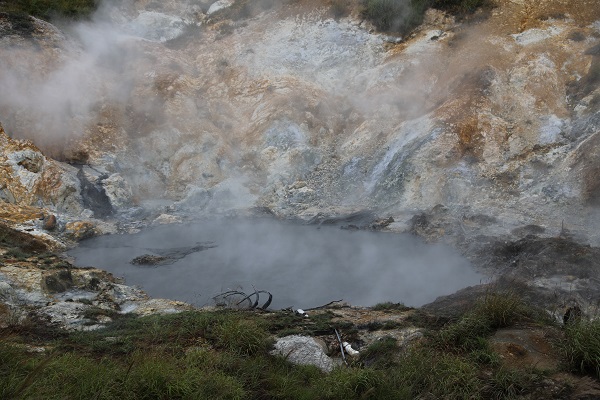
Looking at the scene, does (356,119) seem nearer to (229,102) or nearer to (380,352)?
(229,102)

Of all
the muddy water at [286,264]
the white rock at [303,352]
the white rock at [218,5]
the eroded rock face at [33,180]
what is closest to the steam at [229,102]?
the eroded rock face at [33,180]

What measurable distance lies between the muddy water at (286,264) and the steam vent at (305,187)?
7 centimetres

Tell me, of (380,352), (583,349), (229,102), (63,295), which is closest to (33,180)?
(63,295)

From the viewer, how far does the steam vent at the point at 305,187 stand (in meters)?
5.71

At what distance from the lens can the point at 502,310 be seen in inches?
227

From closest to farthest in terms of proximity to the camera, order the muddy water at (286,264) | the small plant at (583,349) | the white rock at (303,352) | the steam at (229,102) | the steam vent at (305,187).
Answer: the small plant at (583,349) → the white rock at (303,352) → the steam vent at (305,187) → the muddy water at (286,264) → the steam at (229,102)

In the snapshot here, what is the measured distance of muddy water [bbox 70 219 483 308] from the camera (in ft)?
31.4

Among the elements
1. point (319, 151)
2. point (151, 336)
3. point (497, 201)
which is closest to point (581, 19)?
point (497, 201)

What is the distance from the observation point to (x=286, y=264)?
36.0ft

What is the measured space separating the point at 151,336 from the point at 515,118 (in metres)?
13.1

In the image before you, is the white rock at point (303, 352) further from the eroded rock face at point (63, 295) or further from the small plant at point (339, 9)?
the small plant at point (339, 9)

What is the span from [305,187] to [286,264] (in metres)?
4.97

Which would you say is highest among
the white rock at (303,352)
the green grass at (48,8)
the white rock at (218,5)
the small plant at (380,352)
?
the green grass at (48,8)

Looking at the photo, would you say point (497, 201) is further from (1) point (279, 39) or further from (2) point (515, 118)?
(1) point (279, 39)
